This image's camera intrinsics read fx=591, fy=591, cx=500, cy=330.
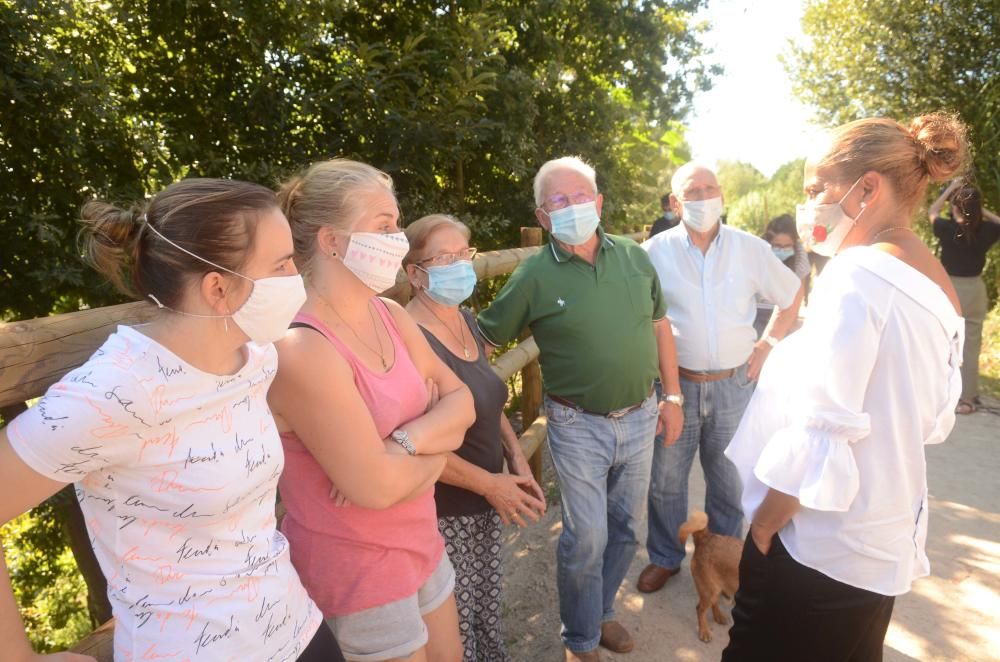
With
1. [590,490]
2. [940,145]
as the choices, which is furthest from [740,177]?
[940,145]

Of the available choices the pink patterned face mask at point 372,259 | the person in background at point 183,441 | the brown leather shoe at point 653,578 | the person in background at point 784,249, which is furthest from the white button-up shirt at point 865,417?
the person in background at point 784,249

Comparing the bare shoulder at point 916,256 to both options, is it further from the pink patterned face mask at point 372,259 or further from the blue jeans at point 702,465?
the blue jeans at point 702,465

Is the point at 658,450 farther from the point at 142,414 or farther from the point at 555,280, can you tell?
the point at 142,414

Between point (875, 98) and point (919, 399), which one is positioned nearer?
point (919, 399)

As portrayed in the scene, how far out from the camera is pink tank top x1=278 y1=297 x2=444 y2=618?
4.96 feet

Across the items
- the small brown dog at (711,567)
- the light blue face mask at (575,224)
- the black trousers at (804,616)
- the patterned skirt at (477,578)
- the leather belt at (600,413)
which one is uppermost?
the light blue face mask at (575,224)

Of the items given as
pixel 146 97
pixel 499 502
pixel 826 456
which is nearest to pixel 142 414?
pixel 499 502

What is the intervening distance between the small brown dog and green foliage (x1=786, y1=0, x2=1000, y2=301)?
9.05 m

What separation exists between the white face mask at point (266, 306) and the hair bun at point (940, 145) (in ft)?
5.40

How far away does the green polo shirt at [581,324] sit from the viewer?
254 centimetres

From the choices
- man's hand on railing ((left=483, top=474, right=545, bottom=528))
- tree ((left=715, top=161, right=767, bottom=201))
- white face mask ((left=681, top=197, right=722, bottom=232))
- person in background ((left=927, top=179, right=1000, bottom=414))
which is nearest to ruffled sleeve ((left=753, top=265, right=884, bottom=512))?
man's hand on railing ((left=483, top=474, right=545, bottom=528))

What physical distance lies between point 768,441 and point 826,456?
22 centimetres

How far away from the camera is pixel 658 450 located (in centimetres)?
321

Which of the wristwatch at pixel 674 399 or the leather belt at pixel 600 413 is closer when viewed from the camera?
the leather belt at pixel 600 413
